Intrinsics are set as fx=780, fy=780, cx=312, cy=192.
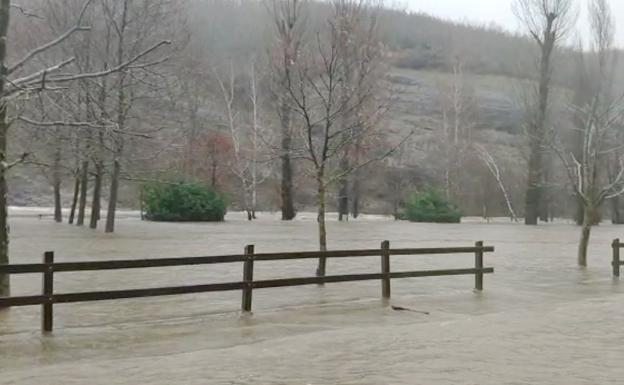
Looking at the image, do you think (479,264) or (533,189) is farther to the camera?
(533,189)

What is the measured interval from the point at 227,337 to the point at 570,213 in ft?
191

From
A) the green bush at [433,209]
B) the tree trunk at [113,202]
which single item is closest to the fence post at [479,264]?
→ the tree trunk at [113,202]

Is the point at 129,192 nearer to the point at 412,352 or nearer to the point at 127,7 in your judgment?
the point at 127,7

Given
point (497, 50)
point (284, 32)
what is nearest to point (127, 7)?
point (284, 32)

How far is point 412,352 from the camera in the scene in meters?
8.28

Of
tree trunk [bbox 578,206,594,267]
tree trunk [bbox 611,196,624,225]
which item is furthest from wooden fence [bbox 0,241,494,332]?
tree trunk [bbox 611,196,624,225]

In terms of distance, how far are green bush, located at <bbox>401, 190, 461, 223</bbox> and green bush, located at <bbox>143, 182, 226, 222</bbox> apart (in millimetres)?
13800

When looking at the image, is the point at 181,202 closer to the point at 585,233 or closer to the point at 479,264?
the point at 585,233

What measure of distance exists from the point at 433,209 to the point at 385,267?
3557 cm

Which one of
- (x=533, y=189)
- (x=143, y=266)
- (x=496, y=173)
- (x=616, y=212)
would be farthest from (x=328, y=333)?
(x=616, y=212)

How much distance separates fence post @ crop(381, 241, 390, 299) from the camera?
12.6 metres

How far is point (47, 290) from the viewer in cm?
915

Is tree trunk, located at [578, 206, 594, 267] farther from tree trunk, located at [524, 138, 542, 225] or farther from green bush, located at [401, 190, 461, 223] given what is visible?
tree trunk, located at [524, 138, 542, 225]

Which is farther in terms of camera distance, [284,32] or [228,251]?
[284,32]
